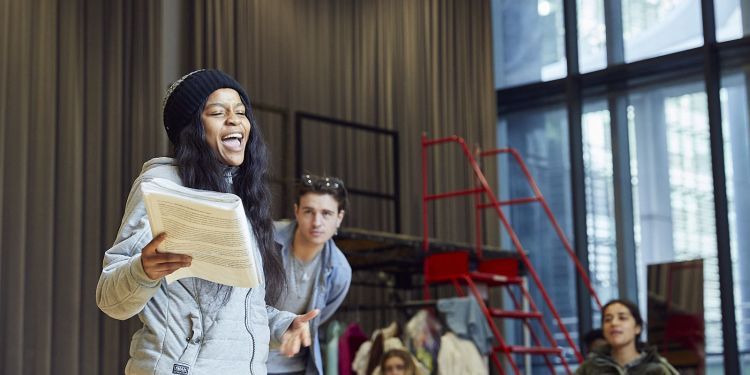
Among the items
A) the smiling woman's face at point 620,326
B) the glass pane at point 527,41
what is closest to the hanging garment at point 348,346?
the smiling woman's face at point 620,326

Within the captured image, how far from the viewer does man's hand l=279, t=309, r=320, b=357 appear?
77.8 inches

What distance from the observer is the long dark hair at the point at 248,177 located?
189 centimetres

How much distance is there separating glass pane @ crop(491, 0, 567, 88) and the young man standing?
4.67 meters

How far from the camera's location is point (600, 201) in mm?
7727

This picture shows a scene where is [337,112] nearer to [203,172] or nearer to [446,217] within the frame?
[446,217]

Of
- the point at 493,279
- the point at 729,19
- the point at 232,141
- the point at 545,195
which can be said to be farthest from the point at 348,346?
the point at 232,141

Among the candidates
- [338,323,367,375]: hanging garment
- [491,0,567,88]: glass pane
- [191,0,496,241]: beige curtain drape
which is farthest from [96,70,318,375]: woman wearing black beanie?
[491,0,567,88]: glass pane

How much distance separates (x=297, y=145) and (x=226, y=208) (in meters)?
5.33

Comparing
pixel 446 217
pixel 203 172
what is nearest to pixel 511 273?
pixel 446 217

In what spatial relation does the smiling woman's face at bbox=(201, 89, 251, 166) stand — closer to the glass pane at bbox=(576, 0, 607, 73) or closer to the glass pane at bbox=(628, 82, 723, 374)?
the glass pane at bbox=(628, 82, 723, 374)

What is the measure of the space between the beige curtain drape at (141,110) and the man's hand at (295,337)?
12.5ft

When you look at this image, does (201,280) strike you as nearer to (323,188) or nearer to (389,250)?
(323,188)

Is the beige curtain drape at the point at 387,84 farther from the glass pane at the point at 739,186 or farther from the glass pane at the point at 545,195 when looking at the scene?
the glass pane at the point at 739,186

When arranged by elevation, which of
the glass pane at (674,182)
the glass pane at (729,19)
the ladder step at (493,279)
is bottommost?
the ladder step at (493,279)
